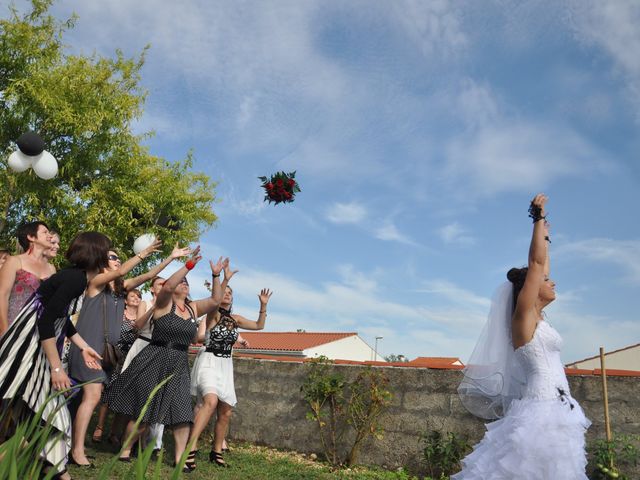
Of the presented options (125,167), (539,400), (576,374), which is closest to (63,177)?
(125,167)

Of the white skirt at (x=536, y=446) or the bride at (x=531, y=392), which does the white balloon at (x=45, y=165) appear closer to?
the bride at (x=531, y=392)

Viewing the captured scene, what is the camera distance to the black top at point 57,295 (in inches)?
A: 148

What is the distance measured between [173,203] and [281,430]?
13.5 meters

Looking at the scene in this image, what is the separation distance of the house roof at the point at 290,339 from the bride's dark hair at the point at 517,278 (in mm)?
32428

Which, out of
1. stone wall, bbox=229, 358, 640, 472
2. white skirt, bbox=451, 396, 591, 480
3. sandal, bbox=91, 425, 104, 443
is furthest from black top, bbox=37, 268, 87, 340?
stone wall, bbox=229, 358, 640, 472

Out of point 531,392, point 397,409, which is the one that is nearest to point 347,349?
point 397,409

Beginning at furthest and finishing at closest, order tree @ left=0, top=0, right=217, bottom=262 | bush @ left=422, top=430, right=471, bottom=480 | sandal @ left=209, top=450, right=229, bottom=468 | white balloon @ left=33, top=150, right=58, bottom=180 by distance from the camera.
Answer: tree @ left=0, top=0, right=217, bottom=262 < white balloon @ left=33, top=150, right=58, bottom=180 < sandal @ left=209, top=450, right=229, bottom=468 < bush @ left=422, top=430, right=471, bottom=480

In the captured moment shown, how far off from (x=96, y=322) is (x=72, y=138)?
13.5 m

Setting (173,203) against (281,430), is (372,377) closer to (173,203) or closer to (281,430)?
(281,430)

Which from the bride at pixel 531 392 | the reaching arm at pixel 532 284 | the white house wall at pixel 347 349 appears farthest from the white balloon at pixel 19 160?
the white house wall at pixel 347 349

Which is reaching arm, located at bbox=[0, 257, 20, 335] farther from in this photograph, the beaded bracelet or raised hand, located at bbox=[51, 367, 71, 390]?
the beaded bracelet

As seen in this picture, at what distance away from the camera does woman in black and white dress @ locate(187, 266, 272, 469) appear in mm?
6469

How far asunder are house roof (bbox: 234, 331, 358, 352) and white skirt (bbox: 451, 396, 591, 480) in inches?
1283

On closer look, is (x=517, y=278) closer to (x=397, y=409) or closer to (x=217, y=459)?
(x=397, y=409)
